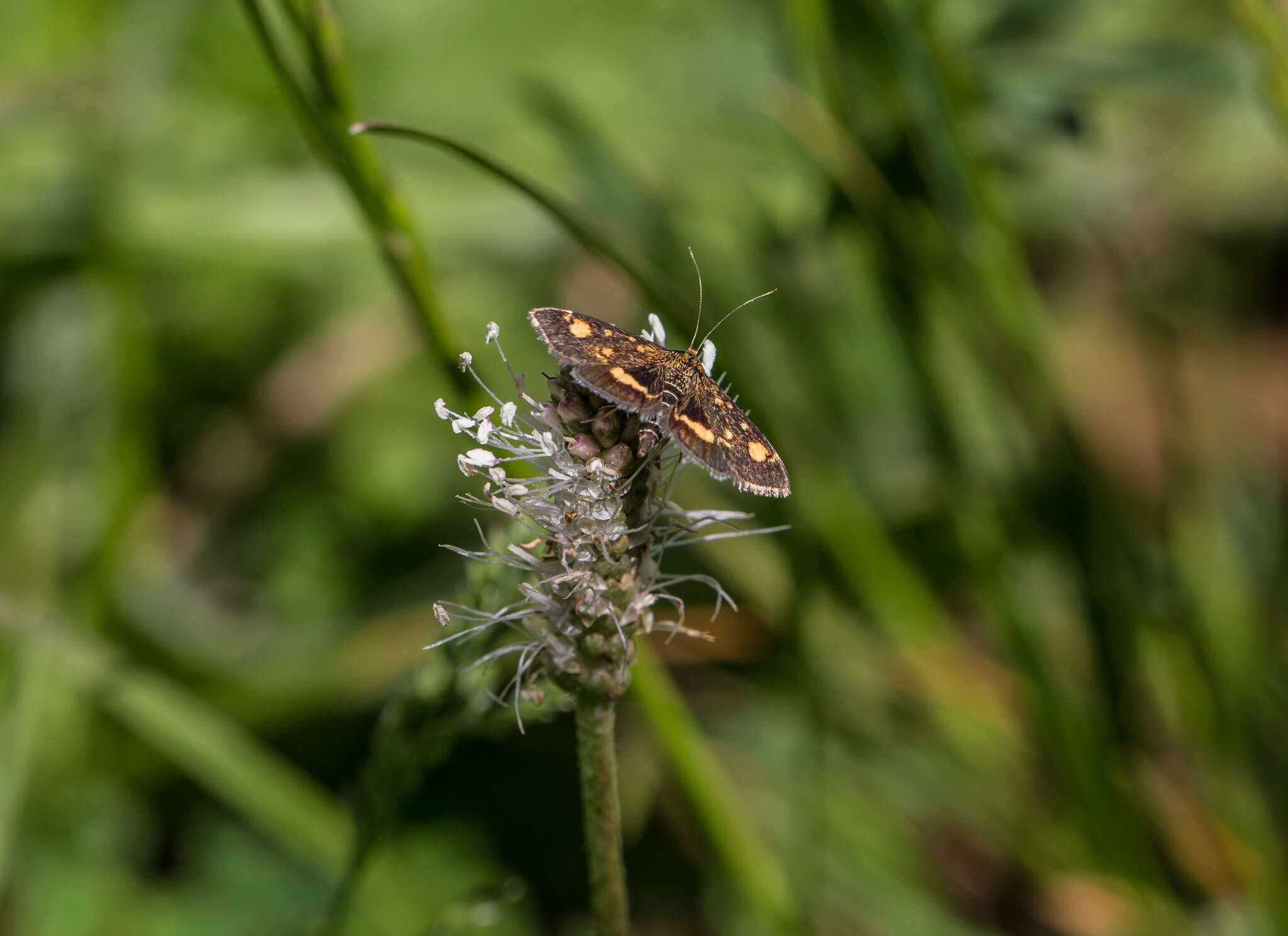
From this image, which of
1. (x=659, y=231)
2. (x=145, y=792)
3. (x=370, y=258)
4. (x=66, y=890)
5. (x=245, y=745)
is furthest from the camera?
(x=370, y=258)

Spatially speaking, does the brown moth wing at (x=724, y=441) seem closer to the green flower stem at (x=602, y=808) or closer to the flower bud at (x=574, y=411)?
the flower bud at (x=574, y=411)

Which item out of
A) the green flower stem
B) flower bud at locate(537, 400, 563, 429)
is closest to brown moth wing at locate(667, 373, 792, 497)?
flower bud at locate(537, 400, 563, 429)

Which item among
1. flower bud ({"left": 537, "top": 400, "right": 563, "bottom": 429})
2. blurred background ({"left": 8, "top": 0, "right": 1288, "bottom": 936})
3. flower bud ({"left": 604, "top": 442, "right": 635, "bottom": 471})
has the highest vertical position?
flower bud ({"left": 537, "top": 400, "right": 563, "bottom": 429})

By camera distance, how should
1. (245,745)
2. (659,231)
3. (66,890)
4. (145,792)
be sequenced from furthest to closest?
(145,792)
(66,890)
(659,231)
(245,745)

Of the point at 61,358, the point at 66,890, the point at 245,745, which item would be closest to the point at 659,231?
the point at 245,745

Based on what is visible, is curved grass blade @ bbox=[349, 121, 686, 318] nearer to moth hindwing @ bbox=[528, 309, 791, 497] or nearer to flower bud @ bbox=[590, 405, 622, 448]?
moth hindwing @ bbox=[528, 309, 791, 497]

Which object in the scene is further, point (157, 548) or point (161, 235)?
point (157, 548)

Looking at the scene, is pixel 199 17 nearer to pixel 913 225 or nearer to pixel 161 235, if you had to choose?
pixel 161 235

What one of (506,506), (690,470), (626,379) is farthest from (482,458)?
(690,470)

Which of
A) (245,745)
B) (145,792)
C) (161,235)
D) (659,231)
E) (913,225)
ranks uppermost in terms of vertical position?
(161,235)

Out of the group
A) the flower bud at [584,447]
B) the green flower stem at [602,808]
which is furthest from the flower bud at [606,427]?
the green flower stem at [602,808]
